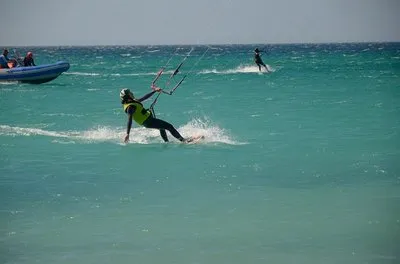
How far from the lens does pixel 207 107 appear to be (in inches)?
985

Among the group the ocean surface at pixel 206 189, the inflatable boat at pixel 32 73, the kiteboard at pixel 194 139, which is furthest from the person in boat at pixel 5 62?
the kiteboard at pixel 194 139

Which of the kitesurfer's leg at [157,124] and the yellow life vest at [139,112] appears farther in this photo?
the kitesurfer's leg at [157,124]

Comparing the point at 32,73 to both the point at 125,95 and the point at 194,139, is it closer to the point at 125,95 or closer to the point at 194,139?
the point at 194,139

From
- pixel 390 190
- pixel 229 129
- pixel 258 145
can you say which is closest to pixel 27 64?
pixel 229 129

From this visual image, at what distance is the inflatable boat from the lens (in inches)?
1289

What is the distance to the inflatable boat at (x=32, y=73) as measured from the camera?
32750 mm

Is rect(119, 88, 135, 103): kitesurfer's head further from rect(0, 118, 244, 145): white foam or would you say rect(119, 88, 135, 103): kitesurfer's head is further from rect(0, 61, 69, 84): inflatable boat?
rect(0, 61, 69, 84): inflatable boat

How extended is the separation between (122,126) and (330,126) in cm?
584

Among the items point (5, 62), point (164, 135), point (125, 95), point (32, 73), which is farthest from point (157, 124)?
point (5, 62)

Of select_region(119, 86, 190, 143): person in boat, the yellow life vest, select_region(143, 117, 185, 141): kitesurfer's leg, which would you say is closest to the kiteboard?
select_region(143, 117, 185, 141): kitesurfer's leg

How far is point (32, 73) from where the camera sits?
33.2m

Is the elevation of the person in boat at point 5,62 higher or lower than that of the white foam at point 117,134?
lower

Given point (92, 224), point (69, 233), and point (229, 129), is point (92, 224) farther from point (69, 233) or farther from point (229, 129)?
point (229, 129)

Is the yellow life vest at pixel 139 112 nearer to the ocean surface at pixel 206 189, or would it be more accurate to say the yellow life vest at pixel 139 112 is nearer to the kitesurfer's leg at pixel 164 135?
the ocean surface at pixel 206 189
